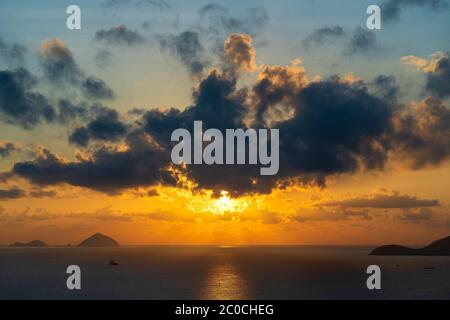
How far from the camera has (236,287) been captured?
5007 inches
